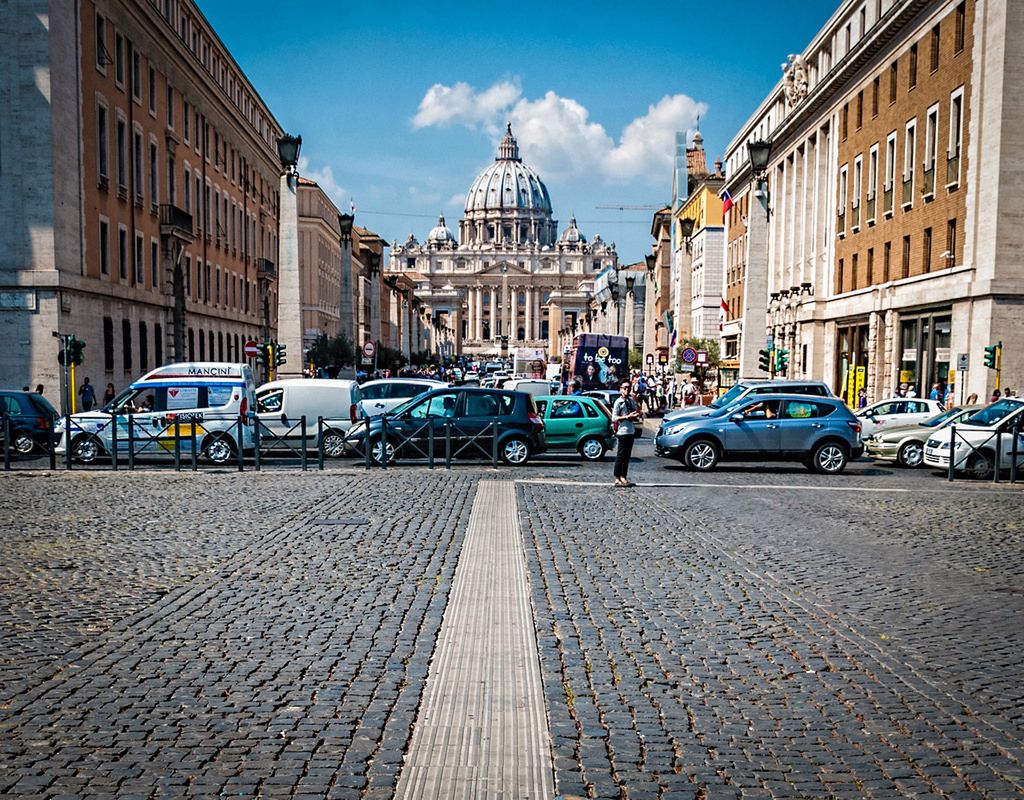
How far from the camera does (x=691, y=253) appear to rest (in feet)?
245

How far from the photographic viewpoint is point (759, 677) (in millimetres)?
5855

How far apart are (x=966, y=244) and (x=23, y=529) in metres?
24.8

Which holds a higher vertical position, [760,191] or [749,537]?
[760,191]

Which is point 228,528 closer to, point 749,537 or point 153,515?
point 153,515

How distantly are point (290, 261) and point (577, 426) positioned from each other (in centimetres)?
1567

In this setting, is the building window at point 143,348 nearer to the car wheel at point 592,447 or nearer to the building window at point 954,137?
the car wheel at point 592,447

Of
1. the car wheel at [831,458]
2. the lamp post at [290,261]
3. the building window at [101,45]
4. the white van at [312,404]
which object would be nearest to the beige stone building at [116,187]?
the building window at [101,45]

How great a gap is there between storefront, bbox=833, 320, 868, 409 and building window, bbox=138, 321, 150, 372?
2446 centimetres

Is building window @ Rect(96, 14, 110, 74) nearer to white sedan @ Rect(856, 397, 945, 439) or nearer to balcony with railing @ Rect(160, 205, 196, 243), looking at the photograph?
balcony with railing @ Rect(160, 205, 196, 243)

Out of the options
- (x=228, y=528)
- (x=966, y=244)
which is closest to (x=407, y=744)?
(x=228, y=528)

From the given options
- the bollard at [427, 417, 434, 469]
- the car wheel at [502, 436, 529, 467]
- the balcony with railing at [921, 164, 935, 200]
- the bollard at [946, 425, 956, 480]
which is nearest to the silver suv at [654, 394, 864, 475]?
the bollard at [946, 425, 956, 480]

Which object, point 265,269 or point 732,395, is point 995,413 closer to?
point 732,395

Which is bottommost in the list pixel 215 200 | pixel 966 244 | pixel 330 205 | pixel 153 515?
pixel 153 515

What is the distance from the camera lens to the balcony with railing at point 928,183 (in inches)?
1208
